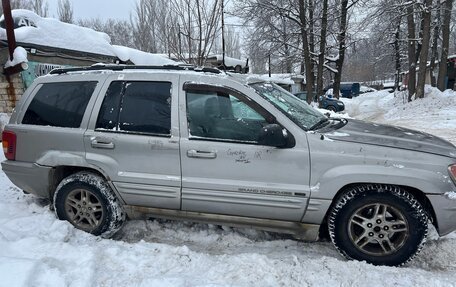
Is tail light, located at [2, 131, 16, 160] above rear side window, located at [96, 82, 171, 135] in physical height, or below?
below

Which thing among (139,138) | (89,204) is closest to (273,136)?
A: (139,138)

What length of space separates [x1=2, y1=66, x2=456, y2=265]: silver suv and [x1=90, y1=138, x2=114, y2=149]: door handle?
1 centimetres

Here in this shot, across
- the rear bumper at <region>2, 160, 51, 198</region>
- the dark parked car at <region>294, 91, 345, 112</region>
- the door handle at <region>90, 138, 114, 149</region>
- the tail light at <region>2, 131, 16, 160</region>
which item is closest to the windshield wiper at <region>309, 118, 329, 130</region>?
the door handle at <region>90, 138, 114, 149</region>

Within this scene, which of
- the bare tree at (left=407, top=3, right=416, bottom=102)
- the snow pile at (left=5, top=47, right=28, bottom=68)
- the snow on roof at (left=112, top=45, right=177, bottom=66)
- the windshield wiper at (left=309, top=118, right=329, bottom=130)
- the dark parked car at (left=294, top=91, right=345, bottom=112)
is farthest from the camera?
the dark parked car at (left=294, top=91, right=345, bottom=112)

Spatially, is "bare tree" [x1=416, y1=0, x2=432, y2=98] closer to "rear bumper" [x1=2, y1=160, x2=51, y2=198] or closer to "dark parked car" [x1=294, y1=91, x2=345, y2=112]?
"dark parked car" [x1=294, y1=91, x2=345, y2=112]

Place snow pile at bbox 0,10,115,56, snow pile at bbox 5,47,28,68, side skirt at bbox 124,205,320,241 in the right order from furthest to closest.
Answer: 1. snow pile at bbox 0,10,115,56
2. snow pile at bbox 5,47,28,68
3. side skirt at bbox 124,205,320,241

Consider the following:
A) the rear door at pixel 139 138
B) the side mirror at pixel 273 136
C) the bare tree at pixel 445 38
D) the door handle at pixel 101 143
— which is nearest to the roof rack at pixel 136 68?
the rear door at pixel 139 138

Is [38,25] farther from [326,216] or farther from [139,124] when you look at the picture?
[326,216]

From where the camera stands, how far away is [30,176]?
4.16 m

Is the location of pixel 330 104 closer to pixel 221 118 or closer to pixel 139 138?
pixel 221 118

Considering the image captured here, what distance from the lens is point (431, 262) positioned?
133 inches

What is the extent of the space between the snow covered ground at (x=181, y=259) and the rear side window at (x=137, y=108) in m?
1.16

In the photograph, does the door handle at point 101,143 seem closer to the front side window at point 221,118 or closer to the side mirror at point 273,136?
the front side window at point 221,118

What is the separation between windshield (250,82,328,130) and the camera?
3.53 meters
